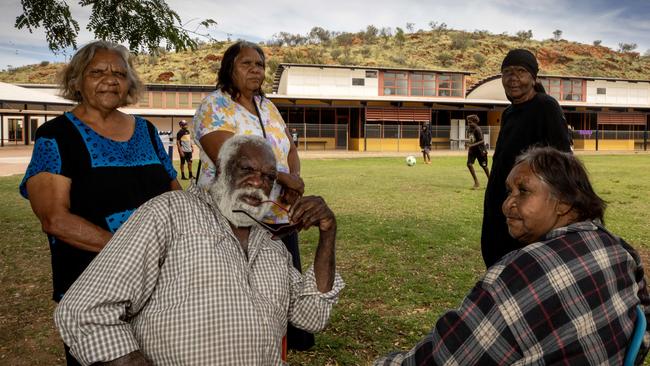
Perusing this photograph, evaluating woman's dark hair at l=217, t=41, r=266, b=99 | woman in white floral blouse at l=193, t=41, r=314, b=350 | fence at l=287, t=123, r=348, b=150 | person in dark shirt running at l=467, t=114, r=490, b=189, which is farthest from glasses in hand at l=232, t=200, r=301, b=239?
fence at l=287, t=123, r=348, b=150

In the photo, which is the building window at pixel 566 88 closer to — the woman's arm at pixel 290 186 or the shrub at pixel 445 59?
the shrub at pixel 445 59

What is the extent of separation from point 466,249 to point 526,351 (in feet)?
18.3

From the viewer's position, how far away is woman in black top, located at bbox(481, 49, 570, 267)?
11.2 feet

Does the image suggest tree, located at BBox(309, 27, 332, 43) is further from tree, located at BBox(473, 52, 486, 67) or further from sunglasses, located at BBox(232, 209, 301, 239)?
sunglasses, located at BBox(232, 209, 301, 239)

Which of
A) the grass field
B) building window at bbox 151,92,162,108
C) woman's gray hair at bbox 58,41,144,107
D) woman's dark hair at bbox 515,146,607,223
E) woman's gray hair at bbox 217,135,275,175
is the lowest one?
the grass field

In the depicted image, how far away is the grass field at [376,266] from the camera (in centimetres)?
404

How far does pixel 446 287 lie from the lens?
526 cm

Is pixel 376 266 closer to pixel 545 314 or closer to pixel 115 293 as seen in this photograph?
pixel 115 293

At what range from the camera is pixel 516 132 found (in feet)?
11.6

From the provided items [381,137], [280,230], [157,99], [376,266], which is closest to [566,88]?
[381,137]

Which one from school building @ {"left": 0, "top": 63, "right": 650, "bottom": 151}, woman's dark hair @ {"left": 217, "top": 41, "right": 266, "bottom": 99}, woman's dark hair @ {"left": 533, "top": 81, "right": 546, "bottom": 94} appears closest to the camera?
woman's dark hair @ {"left": 217, "top": 41, "right": 266, "bottom": 99}

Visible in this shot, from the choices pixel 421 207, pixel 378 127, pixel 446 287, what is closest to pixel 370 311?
pixel 446 287

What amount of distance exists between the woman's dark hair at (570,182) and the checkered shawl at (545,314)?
19cm

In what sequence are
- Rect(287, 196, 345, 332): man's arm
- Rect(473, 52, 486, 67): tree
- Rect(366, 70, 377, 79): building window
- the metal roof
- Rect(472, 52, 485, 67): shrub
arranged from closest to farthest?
Rect(287, 196, 345, 332): man's arm < the metal roof < Rect(366, 70, 377, 79): building window < Rect(472, 52, 485, 67): shrub < Rect(473, 52, 486, 67): tree
